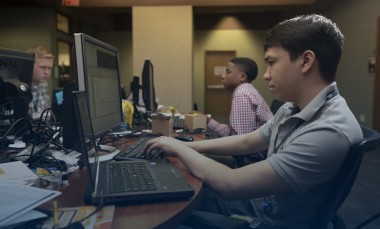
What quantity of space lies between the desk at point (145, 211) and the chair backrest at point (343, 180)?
0.34 metres

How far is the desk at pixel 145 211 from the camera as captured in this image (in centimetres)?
79

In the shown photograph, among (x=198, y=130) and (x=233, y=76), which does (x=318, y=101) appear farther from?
(x=233, y=76)

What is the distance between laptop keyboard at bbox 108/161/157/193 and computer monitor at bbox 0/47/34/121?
92 centimetres

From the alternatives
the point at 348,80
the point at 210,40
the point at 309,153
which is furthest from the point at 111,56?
the point at 210,40

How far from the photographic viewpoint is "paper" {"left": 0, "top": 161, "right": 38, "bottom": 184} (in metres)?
1.08

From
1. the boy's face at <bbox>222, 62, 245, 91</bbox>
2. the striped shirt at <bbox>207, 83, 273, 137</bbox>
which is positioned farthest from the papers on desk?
the boy's face at <bbox>222, 62, 245, 91</bbox>

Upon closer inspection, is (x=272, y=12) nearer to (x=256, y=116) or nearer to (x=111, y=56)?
(x=256, y=116)

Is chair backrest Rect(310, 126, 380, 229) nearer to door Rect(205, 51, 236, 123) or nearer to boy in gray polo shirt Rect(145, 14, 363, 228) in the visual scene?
boy in gray polo shirt Rect(145, 14, 363, 228)

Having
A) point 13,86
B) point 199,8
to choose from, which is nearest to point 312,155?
point 13,86

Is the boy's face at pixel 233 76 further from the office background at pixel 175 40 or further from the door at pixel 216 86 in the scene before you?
the door at pixel 216 86

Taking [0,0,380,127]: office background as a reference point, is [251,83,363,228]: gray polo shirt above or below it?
below

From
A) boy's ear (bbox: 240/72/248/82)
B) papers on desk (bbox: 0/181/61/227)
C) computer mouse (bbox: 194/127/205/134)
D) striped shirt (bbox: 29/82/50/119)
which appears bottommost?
computer mouse (bbox: 194/127/205/134)

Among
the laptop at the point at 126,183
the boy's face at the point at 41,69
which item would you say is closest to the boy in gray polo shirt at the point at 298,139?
the laptop at the point at 126,183

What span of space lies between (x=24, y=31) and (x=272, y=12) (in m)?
5.70
